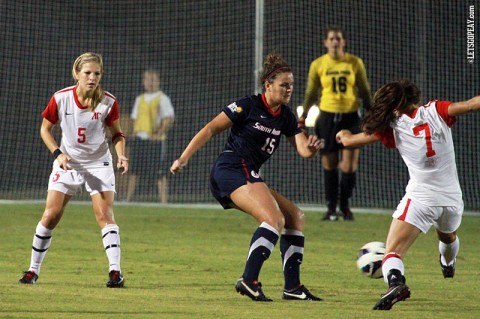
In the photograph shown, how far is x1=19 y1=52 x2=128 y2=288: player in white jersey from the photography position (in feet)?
25.0

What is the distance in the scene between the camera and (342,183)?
13445mm

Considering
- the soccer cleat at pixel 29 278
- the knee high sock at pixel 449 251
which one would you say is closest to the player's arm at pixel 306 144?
the knee high sock at pixel 449 251

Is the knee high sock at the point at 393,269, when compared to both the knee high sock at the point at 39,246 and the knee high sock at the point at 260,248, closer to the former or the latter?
the knee high sock at the point at 260,248

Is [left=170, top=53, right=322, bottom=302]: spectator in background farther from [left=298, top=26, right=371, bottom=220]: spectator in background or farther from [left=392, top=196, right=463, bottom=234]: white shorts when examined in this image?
[left=298, top=26, right=371, bottom=220]: spectator in background

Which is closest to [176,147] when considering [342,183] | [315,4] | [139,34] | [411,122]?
[139,34]

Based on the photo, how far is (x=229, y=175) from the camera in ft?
23.2

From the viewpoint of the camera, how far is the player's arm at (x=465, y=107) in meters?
6.20

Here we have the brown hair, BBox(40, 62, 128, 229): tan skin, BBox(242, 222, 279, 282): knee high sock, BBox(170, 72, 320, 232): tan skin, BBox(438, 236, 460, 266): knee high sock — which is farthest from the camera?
BBox(40, 62, 128, 229): tan skin

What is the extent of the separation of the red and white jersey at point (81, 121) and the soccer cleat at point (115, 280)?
2.98 ft

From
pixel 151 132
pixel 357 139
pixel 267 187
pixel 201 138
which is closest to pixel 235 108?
pixel 201 138

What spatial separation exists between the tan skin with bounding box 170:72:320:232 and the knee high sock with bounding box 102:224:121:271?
976mm

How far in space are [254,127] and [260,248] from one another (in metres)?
0.91

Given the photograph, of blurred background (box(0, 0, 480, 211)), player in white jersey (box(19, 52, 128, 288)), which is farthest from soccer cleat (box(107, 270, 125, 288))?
blurred background (box(0, 0, 480, 211))

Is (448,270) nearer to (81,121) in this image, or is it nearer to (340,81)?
(81,121)
